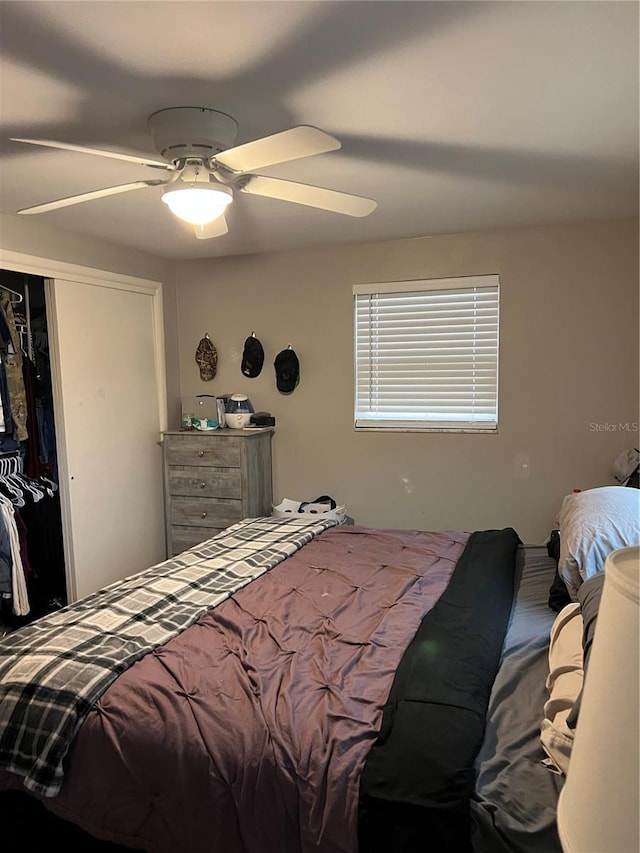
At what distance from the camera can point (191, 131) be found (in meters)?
1.81

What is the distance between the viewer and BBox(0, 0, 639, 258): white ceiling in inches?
53.6

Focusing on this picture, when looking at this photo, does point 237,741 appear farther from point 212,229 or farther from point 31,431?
point 31,431

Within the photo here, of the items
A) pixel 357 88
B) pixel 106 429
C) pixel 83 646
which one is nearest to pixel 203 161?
pixel 357 88

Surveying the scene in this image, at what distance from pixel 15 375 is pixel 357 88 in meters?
2.45

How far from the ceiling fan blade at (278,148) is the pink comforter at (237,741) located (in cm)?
146

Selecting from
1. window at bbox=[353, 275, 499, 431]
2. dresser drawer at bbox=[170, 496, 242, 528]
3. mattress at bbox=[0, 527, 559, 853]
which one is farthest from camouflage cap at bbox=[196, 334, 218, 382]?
mattress at bbox=[0, 527, 559, 853]

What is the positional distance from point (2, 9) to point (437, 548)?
240 centimetres

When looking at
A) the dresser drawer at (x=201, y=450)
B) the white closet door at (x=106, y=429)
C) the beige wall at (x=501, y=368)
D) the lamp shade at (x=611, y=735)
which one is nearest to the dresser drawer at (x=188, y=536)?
the white closet door at (x=106, y=429)

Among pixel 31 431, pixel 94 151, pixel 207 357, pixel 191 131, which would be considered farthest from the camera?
pixel 207 357

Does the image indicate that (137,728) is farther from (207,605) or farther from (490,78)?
(490,78)

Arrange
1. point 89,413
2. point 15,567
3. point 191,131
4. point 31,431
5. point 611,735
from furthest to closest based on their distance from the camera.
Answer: point 89,413 < point 31,431 < point 15,567 < point 191,131 < point 611,735

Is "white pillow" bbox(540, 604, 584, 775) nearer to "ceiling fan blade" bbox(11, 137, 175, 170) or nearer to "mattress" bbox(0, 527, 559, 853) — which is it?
"mattress" bbox(0, 527, 559, 853)

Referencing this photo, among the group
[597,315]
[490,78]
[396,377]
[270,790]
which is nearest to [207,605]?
[270,790]

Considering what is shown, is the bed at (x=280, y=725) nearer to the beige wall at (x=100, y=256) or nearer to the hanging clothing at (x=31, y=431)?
the hanging clothing at (x=31, y=431)
